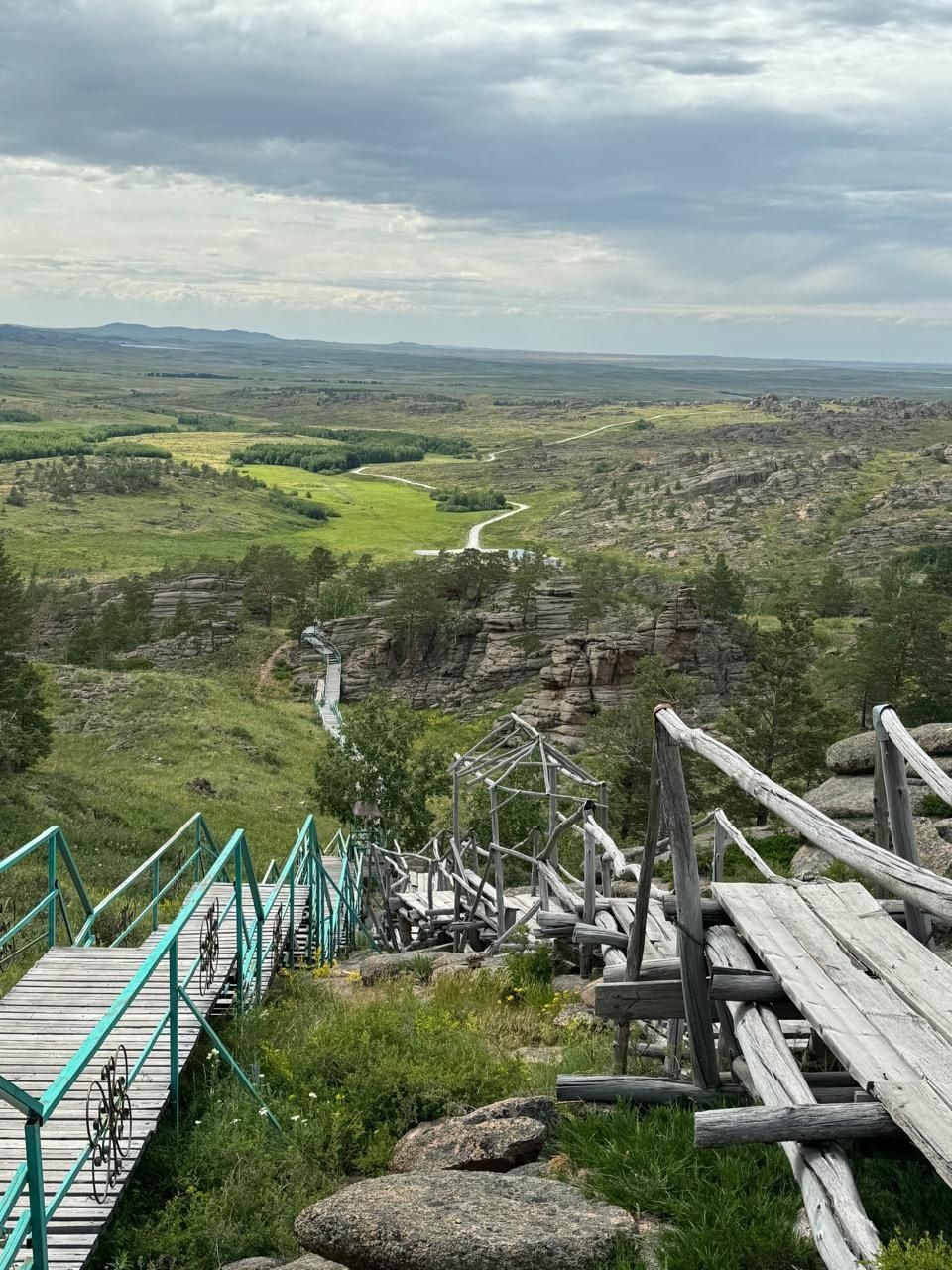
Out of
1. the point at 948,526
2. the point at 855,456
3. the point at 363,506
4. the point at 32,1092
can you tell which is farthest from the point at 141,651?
the point at 855,456

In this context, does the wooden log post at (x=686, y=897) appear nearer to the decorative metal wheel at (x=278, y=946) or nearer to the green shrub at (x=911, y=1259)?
the green shrub at (x=911, y=1259)

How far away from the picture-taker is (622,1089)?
6398mm

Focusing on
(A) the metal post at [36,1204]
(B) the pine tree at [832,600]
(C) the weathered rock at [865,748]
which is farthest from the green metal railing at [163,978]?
(B) the pine tree at [832,600]

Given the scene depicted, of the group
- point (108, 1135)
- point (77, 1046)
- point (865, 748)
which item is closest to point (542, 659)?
point (865, 748)

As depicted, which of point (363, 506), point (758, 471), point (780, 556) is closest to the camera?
point (780, 556)

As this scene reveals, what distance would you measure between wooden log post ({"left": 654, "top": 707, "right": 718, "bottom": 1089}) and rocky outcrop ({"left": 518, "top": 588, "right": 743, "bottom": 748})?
172 feet

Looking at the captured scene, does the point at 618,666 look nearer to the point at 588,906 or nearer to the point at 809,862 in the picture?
the point at 809,862

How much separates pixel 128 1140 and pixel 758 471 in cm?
17458

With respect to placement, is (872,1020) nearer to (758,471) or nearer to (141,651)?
(141,651)

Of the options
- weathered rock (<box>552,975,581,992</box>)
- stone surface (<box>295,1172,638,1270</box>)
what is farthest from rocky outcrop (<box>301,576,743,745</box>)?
stone surface (<box>295,1172,638,1270</box>)

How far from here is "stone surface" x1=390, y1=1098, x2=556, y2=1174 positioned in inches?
247

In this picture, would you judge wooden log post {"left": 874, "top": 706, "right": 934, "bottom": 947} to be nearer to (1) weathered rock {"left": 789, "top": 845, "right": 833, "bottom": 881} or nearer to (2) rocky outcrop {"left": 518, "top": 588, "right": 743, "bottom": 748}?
(1) weathered rock {"left": 789, "top": 845, "right": 833, "bottom": 881}

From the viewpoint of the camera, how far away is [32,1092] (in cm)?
723

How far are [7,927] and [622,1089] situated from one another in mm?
11722
